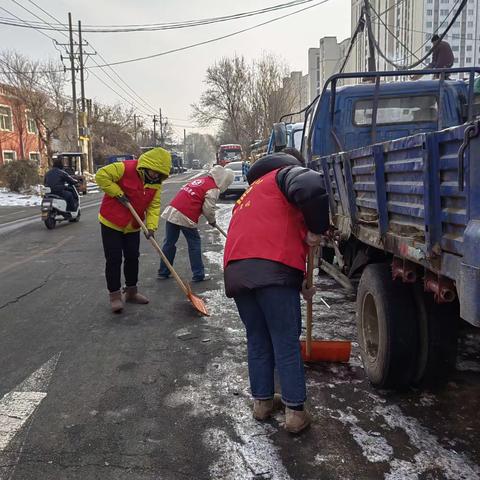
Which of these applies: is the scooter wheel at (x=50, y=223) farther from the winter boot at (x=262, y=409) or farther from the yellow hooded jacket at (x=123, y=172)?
the winter boot at (x=262, y=409)

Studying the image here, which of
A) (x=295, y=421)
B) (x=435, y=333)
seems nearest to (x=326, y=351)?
(x=435, y=333)

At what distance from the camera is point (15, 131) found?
1531 inches

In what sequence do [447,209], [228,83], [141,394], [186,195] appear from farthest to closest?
[228,83] → [186,195] → [141,394] → [447,209]

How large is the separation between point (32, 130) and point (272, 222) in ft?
143

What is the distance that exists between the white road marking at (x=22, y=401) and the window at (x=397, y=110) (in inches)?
173

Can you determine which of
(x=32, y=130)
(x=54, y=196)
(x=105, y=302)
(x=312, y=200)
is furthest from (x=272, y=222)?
(x=32, y=130)

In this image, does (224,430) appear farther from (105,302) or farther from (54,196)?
(54,196)

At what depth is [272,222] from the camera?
2.76m

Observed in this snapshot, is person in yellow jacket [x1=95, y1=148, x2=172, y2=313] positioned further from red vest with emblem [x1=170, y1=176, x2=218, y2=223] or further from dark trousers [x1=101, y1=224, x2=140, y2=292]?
red vest with emblem [x1=170, y1=176, x2=218, y2=223]

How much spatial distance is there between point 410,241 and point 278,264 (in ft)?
2.38

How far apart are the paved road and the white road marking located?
12 millimetres

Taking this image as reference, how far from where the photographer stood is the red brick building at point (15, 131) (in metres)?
35.8

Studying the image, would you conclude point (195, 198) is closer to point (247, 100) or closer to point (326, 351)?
point (326, 351)

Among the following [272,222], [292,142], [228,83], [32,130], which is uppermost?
[228,83]
